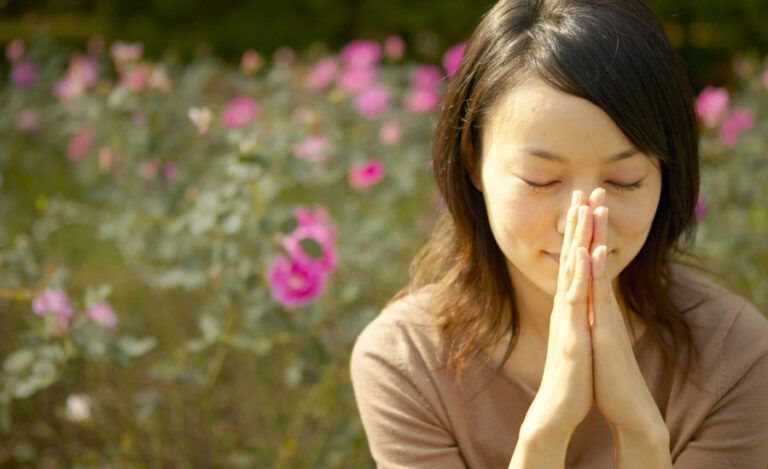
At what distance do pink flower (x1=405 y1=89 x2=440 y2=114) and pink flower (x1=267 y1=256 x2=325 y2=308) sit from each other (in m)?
1.61

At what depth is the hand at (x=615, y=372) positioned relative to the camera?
1.54 m

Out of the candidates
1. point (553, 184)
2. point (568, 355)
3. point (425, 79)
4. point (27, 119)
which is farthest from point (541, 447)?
point (27, 119)

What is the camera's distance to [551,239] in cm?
155

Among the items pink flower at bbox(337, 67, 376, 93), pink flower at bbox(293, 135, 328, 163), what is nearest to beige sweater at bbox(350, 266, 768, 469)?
pink flower at bbox(293, 135, 328, 163)

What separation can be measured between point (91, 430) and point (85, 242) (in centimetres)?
198

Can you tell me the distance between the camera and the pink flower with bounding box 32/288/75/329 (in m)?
2.26

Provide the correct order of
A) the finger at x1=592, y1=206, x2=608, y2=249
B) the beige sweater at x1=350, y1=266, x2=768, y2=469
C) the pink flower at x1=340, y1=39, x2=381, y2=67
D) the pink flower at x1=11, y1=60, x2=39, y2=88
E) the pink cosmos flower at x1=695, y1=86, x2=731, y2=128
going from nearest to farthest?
the finger at x1=592, y1=206, x2=608, y2=249
the beige sweater at x1=350, y1=266, x2=768, y2=469
the pink cosmos flower at x1=695, y1=86, x2=731, y2=128
the pink flower at x1=340, y1=39, x2=381, y2=67
the pink flower at x1=11, y1=60, x2=39, y2=88

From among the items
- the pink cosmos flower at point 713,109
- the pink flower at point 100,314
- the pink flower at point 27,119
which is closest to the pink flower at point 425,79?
the pink cosmos flower at point 713,109

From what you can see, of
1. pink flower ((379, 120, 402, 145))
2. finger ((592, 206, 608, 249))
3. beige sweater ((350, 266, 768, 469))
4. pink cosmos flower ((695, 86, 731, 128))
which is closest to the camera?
finger ((592, 206, 608, 249))

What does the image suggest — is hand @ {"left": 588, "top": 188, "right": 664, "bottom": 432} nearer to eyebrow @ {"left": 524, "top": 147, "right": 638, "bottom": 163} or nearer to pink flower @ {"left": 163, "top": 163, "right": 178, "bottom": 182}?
eyebrow @ {"left": 524, "top": 147, "right": 638, "bottom": 163}

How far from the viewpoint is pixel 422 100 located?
3.83 m

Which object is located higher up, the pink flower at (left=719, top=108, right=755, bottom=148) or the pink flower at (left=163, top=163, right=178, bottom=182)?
the pink flower at (left=163, top=163, right=178, bottom=182)

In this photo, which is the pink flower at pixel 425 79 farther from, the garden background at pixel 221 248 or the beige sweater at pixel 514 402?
the beige sweater at pixel 514 402

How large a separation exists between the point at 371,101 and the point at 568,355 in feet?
6.88
